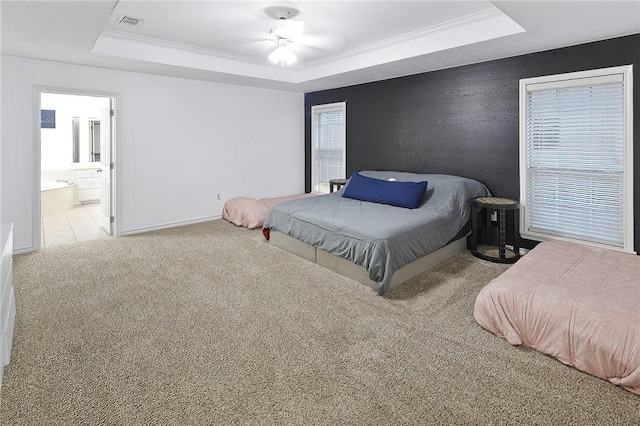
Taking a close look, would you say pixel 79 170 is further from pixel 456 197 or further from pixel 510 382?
pixel 510 382

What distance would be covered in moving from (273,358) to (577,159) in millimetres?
3648

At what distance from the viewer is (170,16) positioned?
11.3ft

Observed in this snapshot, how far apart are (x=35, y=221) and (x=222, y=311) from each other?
10.4 ft

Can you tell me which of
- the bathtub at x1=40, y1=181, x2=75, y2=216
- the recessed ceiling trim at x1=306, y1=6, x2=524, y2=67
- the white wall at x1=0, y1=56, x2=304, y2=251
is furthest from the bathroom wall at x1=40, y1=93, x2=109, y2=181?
the recessed ceiling trim at x1=306, y1=6, x2=524, y2=67

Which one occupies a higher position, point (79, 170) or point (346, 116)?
→ point (346, 116)

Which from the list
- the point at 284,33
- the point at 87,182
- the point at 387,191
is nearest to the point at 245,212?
the point at 387,191

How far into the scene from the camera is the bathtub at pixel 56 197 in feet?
21.1

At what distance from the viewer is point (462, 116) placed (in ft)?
14.9

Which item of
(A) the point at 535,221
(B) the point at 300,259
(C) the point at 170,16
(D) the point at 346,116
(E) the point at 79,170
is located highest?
(C) the point at 170,16

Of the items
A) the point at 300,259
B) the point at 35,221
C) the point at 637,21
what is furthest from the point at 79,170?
the point at 637,21

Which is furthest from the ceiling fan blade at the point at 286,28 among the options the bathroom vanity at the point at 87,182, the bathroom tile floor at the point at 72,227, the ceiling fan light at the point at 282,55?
the bathroom vanity at the point at 87,182

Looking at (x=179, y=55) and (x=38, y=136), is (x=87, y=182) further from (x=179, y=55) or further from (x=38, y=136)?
(x=179, y=55)

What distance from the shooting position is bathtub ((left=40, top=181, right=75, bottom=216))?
6418mm

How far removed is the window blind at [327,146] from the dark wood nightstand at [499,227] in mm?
2630
